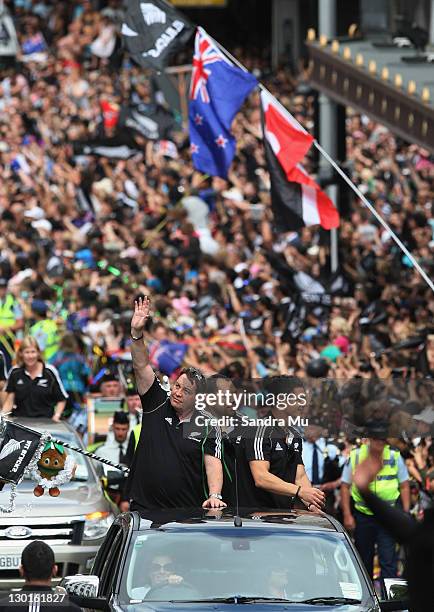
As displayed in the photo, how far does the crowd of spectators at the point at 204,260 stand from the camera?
1853cm

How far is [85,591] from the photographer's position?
29.9 feet

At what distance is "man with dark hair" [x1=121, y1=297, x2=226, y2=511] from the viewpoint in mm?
11172

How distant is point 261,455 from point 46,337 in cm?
834

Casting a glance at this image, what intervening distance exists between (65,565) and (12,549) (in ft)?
1.45

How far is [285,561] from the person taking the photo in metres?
9.27

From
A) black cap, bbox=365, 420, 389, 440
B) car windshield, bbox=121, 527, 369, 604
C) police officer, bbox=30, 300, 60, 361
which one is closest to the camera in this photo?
car windshield, bbox=121, 527, 369, 604

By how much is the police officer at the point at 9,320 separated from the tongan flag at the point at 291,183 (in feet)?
12.0

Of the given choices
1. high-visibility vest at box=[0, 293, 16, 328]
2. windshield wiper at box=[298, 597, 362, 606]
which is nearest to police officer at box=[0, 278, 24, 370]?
high-visibility vest at box=[0, 293, 16, 328]

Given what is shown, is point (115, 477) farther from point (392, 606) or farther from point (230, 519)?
point (392, 606)

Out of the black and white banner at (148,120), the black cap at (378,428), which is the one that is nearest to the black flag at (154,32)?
the black cap at (378,428)

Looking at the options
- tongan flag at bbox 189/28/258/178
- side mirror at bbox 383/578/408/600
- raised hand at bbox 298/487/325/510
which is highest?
tongan flag at bbox 189/28/258/178

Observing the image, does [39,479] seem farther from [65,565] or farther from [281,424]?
[281,424]

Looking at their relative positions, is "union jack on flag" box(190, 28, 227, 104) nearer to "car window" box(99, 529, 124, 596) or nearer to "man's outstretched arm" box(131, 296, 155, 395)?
"man's outstretched arm" box(131, 296, 155, 395)

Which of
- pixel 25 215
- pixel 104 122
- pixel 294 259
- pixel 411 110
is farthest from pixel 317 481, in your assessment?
pixel 104 122
